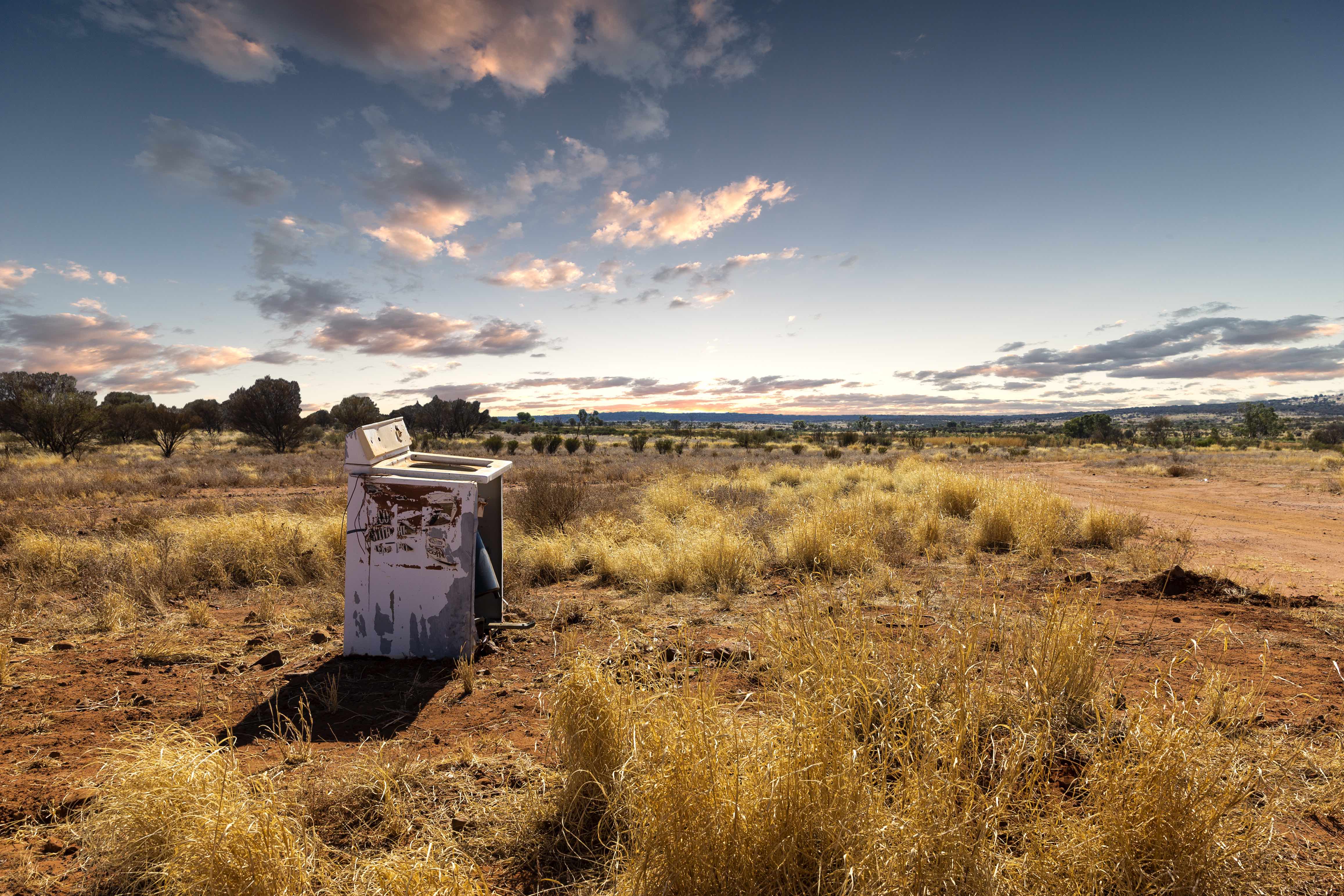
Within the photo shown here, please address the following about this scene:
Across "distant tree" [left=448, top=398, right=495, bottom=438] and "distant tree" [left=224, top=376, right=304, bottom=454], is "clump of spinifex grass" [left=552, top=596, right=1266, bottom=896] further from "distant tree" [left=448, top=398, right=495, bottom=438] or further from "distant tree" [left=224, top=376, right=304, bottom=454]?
"distant tree" [left=448, top=398, right=495, bottom=438]

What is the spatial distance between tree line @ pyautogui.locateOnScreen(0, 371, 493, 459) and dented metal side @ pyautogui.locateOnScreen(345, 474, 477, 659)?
92.6 feet

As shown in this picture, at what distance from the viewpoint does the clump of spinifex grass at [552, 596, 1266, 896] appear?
2010 millimetres

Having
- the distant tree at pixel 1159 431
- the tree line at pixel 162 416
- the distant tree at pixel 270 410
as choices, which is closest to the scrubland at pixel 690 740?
the tree line at pixel 162 416

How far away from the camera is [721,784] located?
2096 millimetres

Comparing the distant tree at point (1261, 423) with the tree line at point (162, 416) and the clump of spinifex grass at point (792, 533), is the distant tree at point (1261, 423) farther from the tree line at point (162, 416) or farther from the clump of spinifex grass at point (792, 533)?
the tree line at point (162, 416)

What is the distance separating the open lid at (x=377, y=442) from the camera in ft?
14.5

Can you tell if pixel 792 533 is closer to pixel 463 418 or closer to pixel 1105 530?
pixel 1105 530

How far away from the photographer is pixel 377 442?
4711 millimetres

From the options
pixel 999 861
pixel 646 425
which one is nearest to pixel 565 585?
pixel 999 861

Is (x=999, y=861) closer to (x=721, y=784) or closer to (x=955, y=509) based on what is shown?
(x=721, y=784)

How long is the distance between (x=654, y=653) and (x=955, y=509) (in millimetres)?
9702

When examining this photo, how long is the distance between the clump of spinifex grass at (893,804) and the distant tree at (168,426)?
1517 inches

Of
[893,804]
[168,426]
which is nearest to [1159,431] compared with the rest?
[893,804]

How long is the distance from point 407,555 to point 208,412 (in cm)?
7307
